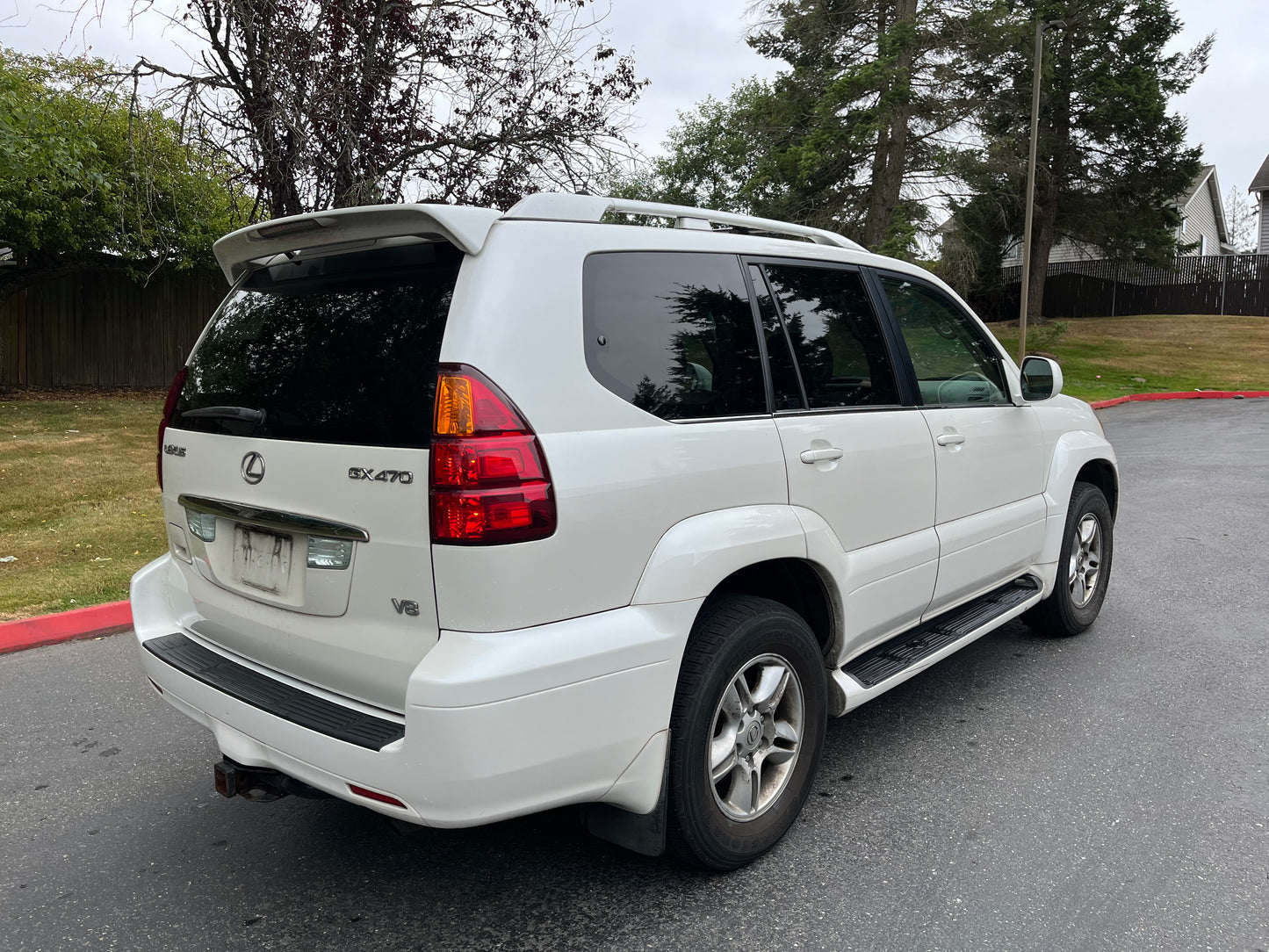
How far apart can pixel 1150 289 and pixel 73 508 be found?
39.2 m

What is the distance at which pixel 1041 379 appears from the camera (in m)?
4.27

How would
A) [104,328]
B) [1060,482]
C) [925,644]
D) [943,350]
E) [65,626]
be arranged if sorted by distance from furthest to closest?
[104,328] → [65,626] → [1060,482] → [943,350] → [925,644]

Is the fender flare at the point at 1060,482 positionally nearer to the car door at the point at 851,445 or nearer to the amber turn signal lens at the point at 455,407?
the car door at the point at 851,445

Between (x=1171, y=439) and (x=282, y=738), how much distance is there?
13723 mm

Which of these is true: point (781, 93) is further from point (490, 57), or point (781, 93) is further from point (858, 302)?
point (858, 302)

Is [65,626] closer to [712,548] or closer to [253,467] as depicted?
[253,467]

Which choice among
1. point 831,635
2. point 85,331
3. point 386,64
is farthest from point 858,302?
point 85,331

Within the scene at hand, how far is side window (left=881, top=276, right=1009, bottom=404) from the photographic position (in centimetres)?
374

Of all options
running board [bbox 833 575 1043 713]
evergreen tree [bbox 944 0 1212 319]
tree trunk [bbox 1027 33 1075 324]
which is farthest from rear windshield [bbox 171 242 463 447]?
tree trunk [bbox 1027 33 1075 324]

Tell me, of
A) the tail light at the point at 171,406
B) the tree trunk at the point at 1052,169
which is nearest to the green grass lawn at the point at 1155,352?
the tree trunk at the point at 1052,169

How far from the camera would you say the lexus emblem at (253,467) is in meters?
2.60

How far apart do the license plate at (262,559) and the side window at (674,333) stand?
3.24 feet

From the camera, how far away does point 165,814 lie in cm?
327

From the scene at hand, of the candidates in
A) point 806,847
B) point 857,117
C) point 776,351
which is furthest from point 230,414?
point 857,117
